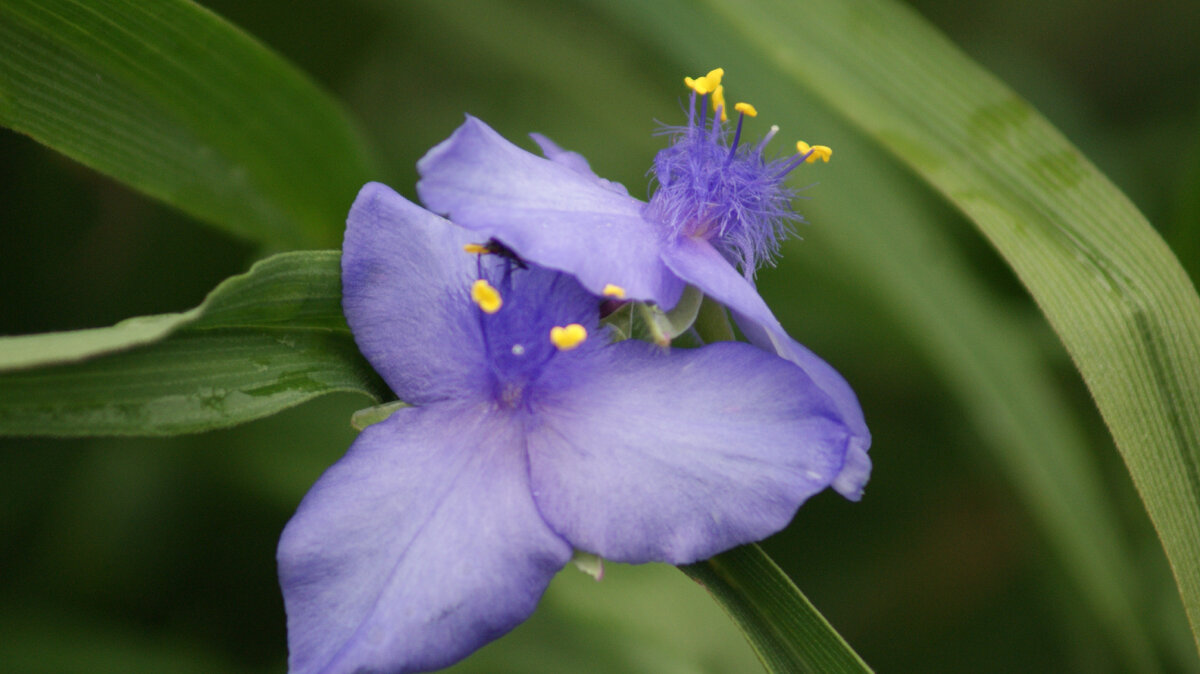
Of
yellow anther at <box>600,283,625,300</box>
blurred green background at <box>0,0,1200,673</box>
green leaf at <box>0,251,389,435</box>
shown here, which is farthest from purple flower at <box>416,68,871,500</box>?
blurred green background at <box>0,0,1200,673</box>

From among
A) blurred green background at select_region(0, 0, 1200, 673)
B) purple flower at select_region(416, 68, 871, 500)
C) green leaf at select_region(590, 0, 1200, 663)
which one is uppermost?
green leaf at select_region(590, 0, 1200, 663)

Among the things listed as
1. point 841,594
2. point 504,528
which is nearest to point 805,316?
point 841,594

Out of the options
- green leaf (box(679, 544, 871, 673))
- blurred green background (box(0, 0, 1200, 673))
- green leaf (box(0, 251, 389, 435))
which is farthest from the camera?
blurred green background (box(0, 0, 1200, 673))

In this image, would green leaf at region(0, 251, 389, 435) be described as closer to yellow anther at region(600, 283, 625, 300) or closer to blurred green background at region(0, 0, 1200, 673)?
yellow anther at region(600, 283, 625, 300)

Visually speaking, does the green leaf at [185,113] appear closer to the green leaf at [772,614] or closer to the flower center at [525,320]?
the flower center at [525,320]

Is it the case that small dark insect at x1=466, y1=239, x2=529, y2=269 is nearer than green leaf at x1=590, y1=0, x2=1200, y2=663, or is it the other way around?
small dark insect at x1=466, y1=239, x2=529, y2=269

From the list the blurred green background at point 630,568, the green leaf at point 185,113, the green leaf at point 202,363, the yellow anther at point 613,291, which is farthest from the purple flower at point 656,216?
the blurred green background at point 630,568

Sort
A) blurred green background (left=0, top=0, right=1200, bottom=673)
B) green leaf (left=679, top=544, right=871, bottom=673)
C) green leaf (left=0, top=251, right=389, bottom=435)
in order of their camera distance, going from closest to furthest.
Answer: green leaf (left=0, top=251, right=389, bottom=435) < green leaf (left=679, top=544, right=871, bottom=673) < blurred green background (left=0, top=0, right=1200, bottom=673)

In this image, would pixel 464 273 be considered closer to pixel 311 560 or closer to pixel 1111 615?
pixel 311 560
